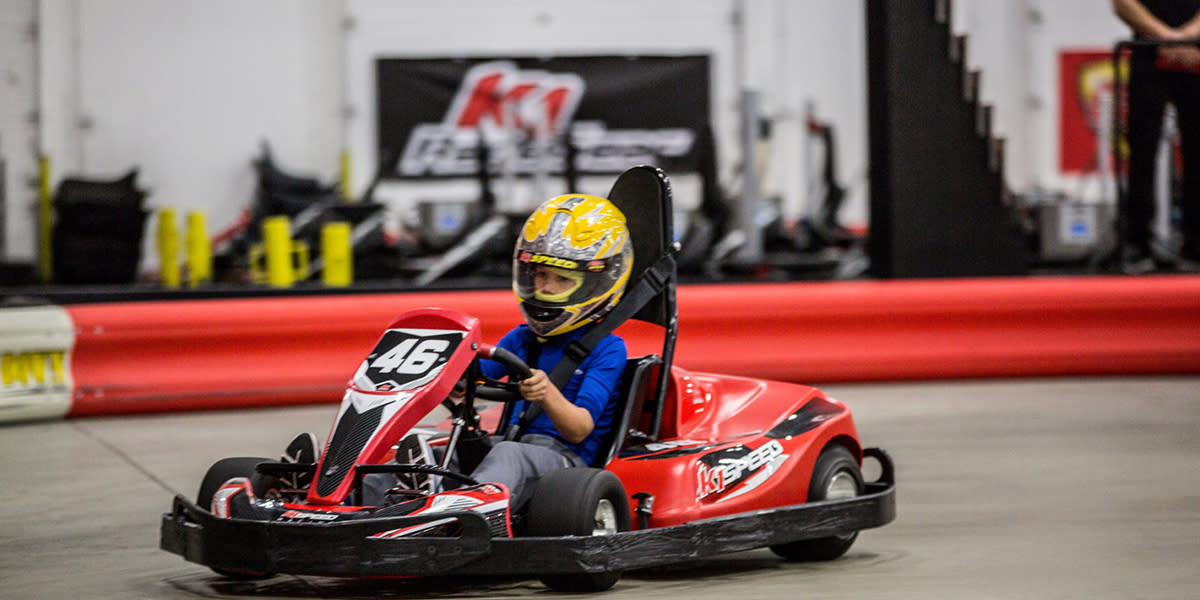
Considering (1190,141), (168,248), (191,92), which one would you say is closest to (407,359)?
(1190,141)

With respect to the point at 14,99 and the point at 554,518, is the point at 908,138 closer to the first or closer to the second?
the point at 554,518

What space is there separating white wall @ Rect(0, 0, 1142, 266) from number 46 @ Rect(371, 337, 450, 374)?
11.1 metres

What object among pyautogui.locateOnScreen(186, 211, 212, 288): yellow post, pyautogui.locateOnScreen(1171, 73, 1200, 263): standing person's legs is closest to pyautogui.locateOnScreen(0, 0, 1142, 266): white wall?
pyautogui.locateOnScreen(186, 211, 212, 288): yellow post

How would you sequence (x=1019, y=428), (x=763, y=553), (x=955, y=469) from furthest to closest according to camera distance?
(x=1019, y=428)
(x=955, y=469)
(x=763, y=553)

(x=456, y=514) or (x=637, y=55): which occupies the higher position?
(x=637, y=55)

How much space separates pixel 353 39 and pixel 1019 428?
10630 millimetres

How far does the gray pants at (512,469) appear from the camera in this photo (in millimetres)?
3914

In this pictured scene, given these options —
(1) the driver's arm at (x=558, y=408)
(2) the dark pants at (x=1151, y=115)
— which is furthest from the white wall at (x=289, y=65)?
(1) the driver's arm at (x=558, y=408)

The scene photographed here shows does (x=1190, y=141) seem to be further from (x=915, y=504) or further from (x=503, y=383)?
(x=503, y=383)

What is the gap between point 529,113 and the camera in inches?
648

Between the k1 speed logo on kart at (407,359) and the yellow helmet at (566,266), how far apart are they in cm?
33

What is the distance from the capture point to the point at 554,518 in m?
3.78

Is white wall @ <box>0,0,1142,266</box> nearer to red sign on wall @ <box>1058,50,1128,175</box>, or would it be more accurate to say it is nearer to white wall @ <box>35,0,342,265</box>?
white wall @ <box>35,0,342,265</box>

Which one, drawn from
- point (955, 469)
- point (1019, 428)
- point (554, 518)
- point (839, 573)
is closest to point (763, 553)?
point (839, 573)
